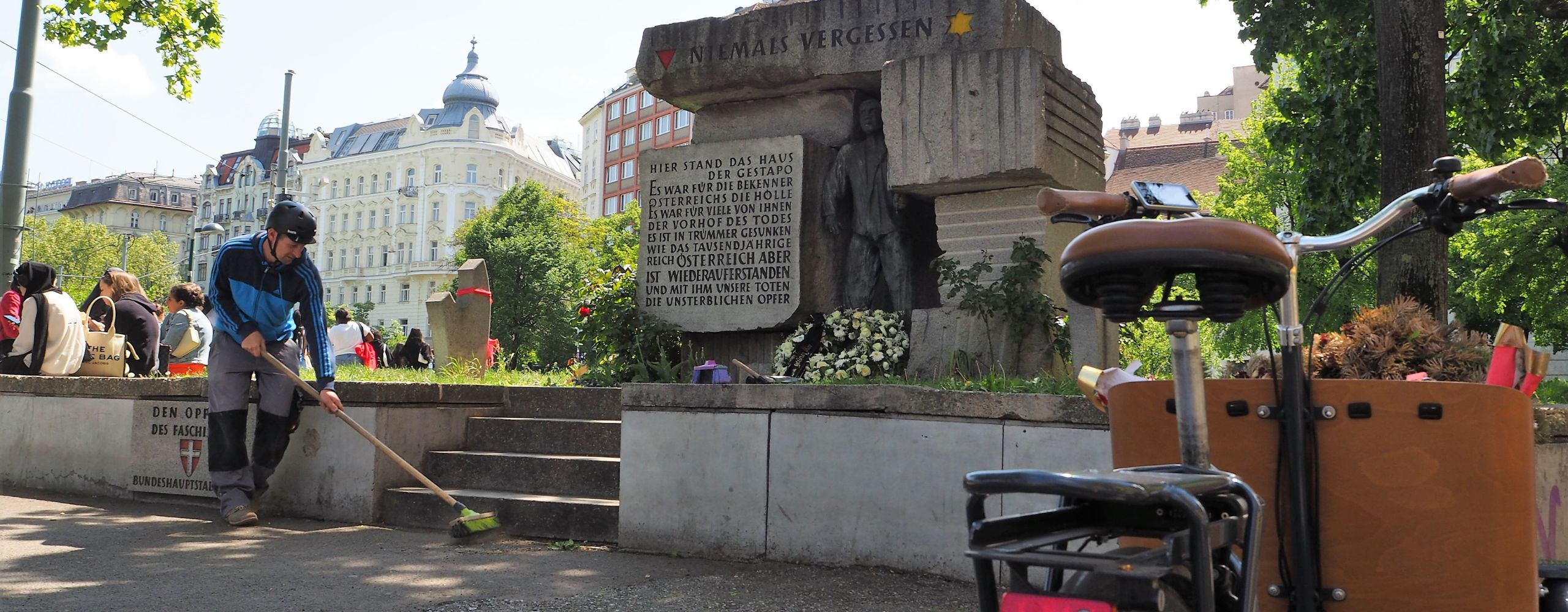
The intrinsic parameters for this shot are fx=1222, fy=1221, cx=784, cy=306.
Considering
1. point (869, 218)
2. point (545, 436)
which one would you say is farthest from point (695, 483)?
point (869, 218)

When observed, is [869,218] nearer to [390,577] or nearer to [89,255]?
[390,577]

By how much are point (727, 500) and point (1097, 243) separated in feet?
12.9

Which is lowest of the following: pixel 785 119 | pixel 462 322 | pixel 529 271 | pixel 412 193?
pixel 462 322

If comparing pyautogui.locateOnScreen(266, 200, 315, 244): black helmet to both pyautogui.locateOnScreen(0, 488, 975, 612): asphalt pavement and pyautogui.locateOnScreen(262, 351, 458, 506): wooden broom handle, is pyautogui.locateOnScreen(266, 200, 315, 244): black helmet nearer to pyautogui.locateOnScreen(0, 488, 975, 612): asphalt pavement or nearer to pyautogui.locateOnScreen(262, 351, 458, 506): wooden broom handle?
pyautogui.locateOnScreen(262, 351, 458, 506): wooden broom handle

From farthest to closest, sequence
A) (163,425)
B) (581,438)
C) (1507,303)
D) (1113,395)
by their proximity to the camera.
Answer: (1507,303) < (163,425) < (581,438) < (1113,395)

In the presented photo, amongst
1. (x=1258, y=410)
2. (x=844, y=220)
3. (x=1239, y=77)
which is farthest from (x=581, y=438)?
(x=1239, y=77)

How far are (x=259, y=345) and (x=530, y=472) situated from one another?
1.58 meters

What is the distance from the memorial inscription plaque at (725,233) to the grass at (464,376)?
1020 millimetres

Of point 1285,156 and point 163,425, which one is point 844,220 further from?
point 1285,156

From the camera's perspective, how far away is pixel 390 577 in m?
5.07

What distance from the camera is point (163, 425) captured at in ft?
25.9

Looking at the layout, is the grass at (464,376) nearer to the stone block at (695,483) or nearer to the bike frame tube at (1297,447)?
the stone block at (695,483)

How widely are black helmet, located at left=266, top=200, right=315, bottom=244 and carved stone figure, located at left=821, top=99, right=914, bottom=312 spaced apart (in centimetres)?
346

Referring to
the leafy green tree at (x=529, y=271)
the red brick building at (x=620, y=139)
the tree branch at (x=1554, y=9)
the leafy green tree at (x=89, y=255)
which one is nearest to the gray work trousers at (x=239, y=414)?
the tree branch at (x=1554, y=9)
